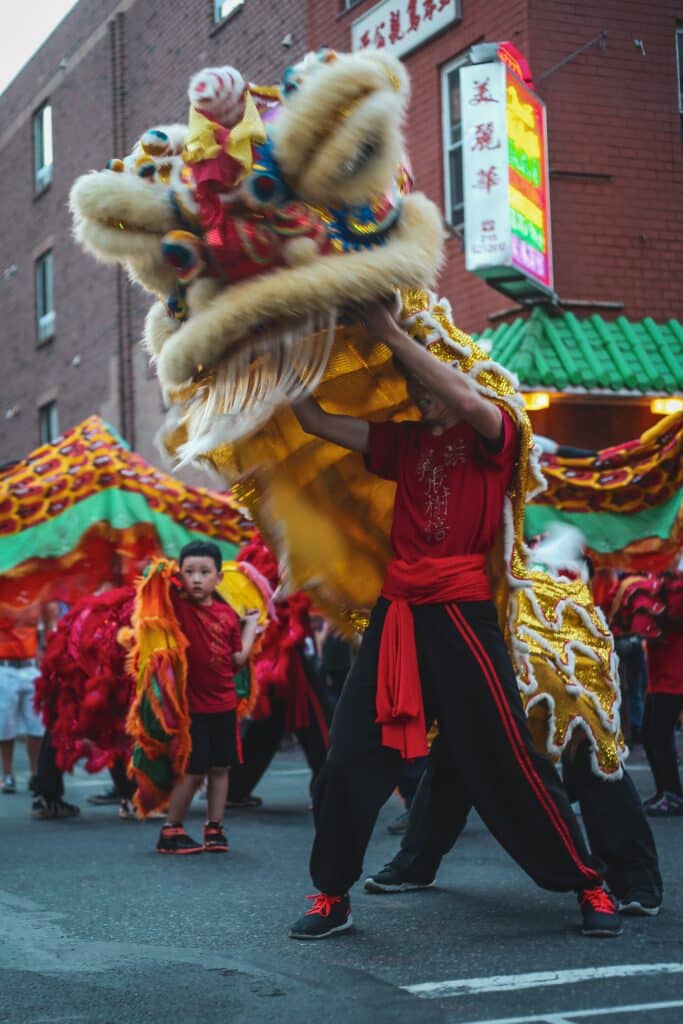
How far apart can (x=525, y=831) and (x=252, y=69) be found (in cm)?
1686

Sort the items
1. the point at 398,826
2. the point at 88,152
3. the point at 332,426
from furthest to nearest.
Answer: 1. the point at 88,152
2. the point at 398,826
3. the point at 332,426

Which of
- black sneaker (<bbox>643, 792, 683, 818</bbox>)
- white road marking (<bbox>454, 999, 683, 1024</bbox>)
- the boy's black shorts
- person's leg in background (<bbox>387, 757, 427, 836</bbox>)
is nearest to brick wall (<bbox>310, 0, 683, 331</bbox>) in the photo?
black sneaker (<bbox>643, 792, 683, 818</bbox>)

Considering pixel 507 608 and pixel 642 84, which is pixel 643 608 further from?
pixel 642 84

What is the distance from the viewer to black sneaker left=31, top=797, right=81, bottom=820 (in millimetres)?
9383

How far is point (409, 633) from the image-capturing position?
4859mm

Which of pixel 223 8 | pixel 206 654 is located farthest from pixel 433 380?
pixel 223 8

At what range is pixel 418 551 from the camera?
195 inches

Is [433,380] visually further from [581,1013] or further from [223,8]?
[223,8]

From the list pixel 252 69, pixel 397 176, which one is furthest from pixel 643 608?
pixel 252 69

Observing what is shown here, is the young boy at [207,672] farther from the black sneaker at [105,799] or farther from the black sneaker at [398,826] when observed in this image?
the black sneaker at [105,799]

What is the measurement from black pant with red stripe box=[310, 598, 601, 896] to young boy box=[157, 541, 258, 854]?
9.58 feet

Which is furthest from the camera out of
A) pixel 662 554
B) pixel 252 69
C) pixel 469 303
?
pixel 252 69

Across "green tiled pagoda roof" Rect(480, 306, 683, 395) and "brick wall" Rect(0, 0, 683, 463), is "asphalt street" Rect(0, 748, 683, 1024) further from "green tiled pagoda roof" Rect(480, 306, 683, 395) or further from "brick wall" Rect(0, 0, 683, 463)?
"green tiled pagoda roof" Rect(480, 306, 683, 395)

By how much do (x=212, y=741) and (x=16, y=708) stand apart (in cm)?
388
